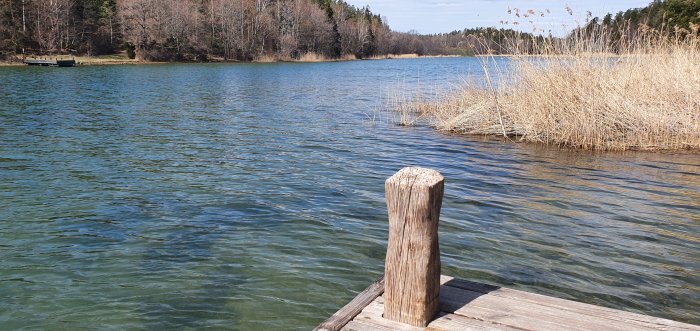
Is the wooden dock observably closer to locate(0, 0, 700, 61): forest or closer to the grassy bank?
the grassy bank

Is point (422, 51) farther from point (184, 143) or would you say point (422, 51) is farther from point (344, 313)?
point (344, 313)

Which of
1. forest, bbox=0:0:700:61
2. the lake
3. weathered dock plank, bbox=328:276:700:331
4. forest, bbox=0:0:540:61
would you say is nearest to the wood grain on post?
weathered dock plank, bbox=328:276:700:331

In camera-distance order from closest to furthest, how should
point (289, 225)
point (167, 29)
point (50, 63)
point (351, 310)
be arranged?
1. point (351, 310)
2. point (289, 225)
3. point (50, 63)
4. point (167, 29)

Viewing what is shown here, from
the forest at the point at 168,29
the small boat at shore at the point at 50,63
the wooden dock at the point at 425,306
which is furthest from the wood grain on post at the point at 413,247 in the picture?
the small boat at shore at the point at 50,63

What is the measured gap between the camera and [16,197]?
9.37 metres

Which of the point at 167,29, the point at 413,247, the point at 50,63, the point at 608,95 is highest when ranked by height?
the point at 167,29

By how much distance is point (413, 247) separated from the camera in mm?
3549

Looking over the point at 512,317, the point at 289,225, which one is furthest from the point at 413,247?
the point at 289,225

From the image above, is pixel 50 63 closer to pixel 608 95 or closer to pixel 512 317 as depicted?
pixel 608 95

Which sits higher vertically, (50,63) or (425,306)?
(50,63)

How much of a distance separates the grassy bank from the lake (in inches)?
28.7

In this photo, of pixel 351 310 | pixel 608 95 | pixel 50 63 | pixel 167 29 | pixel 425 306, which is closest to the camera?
pixel 425 306

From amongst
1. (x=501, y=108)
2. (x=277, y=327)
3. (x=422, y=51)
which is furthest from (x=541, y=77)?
(x=422, y=51)

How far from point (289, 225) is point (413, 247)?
15.7 ft
